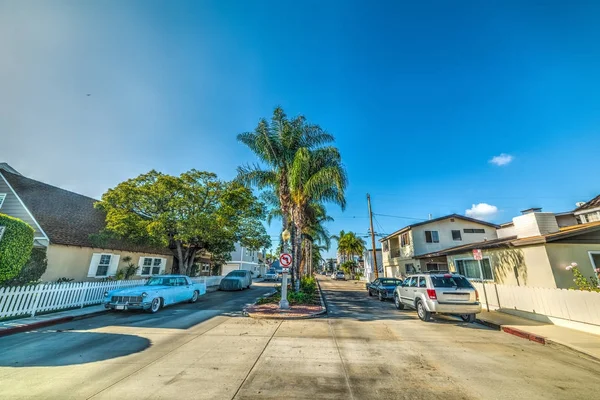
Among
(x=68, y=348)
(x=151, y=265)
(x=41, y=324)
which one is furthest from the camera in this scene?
(x=151, y=265)

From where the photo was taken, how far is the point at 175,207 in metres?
16.0

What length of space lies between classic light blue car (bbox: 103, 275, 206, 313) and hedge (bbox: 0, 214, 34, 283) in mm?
3050

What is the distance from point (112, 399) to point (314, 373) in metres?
3.19

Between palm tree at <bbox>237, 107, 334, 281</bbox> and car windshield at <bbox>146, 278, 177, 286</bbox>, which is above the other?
palm tree at <bbox>237, 107, 334, 281</bbox>

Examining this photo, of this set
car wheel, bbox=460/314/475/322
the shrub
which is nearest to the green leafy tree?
the shrub

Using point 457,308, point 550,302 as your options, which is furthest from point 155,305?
point 550,302

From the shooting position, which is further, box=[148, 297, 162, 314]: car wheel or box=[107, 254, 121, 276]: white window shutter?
box=[107, 254, 121, 276]: white window shutter

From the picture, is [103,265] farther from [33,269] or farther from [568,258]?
[568,258]

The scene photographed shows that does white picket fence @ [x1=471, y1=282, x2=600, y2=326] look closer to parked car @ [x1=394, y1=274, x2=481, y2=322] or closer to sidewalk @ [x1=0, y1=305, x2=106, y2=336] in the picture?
parked car @ [x1=394, y1=274, x2=481, y2=322]


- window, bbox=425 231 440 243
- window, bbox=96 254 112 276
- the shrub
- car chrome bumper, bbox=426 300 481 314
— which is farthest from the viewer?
window, bbox=425 231 440 243

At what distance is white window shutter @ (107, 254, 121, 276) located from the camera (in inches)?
648

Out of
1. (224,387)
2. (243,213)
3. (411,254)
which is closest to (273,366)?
(224,387)

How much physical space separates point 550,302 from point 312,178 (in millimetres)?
11030

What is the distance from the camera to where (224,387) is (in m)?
3.93
